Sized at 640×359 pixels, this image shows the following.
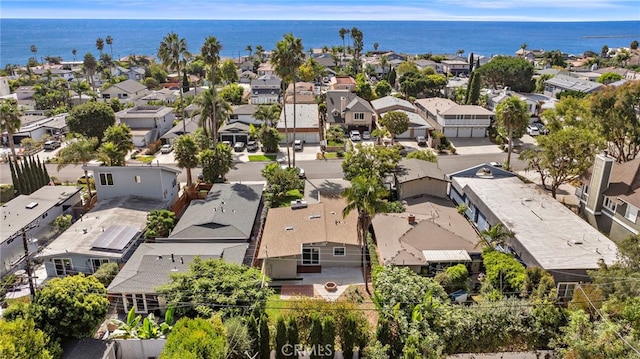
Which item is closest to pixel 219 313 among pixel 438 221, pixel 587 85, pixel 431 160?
pixel 438 221

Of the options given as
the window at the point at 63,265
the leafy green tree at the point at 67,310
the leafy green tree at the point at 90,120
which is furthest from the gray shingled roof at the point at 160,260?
the leafy green tree at the point at 90,120

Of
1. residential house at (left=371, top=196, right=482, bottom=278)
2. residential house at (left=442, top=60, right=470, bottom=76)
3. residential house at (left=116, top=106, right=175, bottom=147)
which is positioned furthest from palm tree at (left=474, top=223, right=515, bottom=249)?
residential house at (left=442, top=60, right=470, bottom=76)

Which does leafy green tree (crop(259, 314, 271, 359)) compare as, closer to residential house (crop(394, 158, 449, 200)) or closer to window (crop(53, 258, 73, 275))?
window (crop(53, 258, 73, 275))

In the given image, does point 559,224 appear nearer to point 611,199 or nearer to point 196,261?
point 611,199

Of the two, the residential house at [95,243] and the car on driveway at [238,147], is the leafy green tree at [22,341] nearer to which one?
the residential house at [95,243]

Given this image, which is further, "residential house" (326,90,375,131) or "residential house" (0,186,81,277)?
"residential house" (326,90,375,131)

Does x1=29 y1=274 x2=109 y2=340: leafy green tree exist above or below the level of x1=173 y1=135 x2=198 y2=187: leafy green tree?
below
